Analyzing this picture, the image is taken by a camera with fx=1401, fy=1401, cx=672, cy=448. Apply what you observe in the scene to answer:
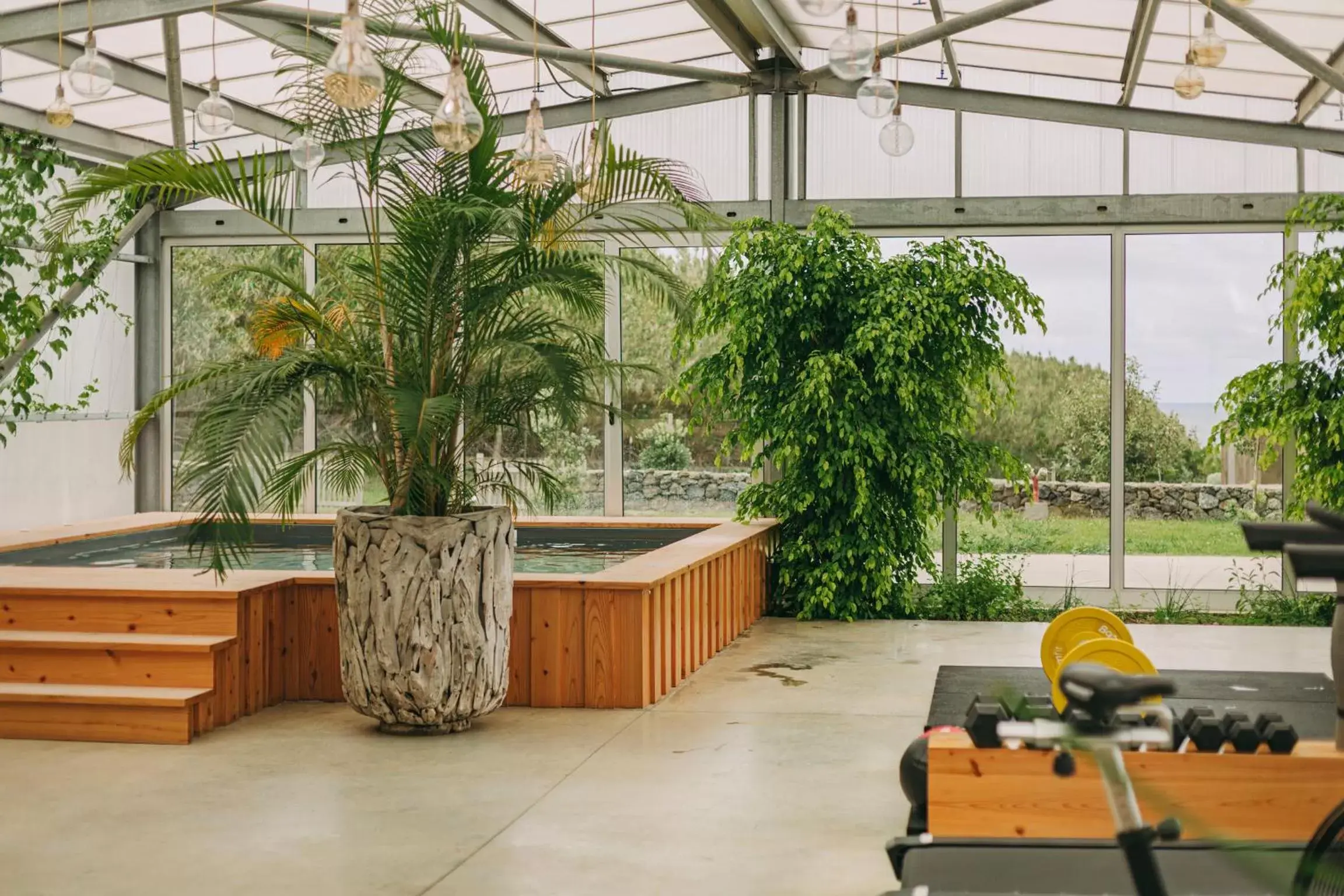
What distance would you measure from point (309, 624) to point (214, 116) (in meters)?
2.40

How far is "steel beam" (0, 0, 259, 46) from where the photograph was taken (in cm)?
653

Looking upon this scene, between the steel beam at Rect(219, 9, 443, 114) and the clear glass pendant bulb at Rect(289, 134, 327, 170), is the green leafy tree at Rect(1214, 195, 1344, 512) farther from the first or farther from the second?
the clear glass pendant bulb at Rect(289, 134, 327, 170)

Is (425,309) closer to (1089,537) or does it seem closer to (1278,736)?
(1278,736)

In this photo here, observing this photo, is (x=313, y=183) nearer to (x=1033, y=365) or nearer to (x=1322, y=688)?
(x=1033, y=365)

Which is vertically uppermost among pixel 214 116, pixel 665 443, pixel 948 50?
pixel 948 50

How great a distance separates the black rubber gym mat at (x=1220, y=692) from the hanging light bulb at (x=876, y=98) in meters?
2.30

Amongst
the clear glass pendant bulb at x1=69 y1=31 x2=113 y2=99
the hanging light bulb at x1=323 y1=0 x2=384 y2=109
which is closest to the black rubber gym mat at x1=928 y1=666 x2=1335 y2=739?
the hanging light bulb at x1=323 y1=0 x2=384 y2=109

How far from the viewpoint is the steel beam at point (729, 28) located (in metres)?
9.00

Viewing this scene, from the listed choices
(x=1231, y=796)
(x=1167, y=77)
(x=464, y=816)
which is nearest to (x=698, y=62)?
(x=1167, y=77)

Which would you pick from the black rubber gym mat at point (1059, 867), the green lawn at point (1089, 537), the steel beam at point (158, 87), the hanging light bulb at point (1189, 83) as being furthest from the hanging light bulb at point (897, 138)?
the green lawn at point (1089, 537)

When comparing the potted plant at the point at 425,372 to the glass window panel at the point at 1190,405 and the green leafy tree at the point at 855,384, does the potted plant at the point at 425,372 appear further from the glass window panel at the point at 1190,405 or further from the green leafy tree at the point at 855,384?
the glass window panel at the point at 1190,405

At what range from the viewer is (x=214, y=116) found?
6520 mm

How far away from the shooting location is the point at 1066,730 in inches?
73.1

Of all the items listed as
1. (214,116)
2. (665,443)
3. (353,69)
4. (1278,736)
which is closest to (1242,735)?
(1278,736)
